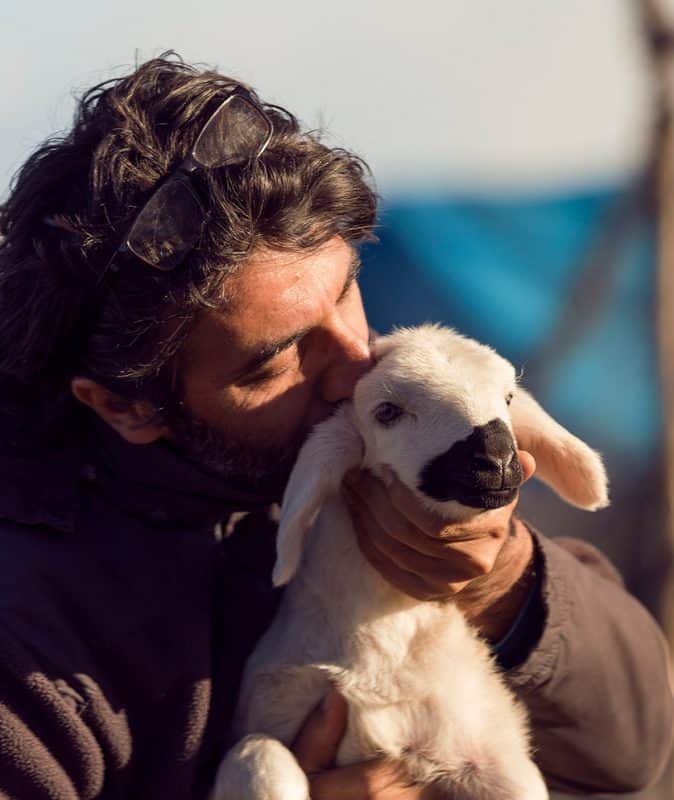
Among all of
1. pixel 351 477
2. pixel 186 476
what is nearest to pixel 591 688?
pixel 351 477

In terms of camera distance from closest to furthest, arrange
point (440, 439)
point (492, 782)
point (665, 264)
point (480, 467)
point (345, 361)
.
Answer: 1. point (480, 467)
2. point (440, 439)
3. point (492, 782)
4. point (345, 361)
5. point (665, 264)

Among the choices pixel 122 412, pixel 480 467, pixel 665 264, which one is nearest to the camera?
pixel 480 467

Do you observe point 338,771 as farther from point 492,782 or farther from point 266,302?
point 266,302

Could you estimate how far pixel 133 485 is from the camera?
296 cm

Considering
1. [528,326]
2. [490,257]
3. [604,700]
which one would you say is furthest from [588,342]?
Answer: [604,700]

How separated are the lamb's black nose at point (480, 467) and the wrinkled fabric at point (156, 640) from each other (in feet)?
1.86

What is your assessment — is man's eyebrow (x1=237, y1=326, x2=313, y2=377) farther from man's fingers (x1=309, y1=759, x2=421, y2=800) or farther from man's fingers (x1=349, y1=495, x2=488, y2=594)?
man's fingers (x1=309, y1=759, x2=421, y2=800)

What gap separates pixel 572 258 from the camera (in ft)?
27.5

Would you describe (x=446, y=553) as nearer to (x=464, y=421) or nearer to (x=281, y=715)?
(x=464, y=421)

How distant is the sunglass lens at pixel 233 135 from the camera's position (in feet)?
9.48

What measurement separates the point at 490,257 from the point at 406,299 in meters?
0.84

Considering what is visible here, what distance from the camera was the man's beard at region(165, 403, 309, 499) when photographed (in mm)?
2947

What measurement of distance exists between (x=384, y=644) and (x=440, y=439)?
50 centimetres

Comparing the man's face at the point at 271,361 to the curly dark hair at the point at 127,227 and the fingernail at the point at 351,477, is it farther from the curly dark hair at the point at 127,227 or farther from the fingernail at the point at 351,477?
the fingernail at the point at 351,477
